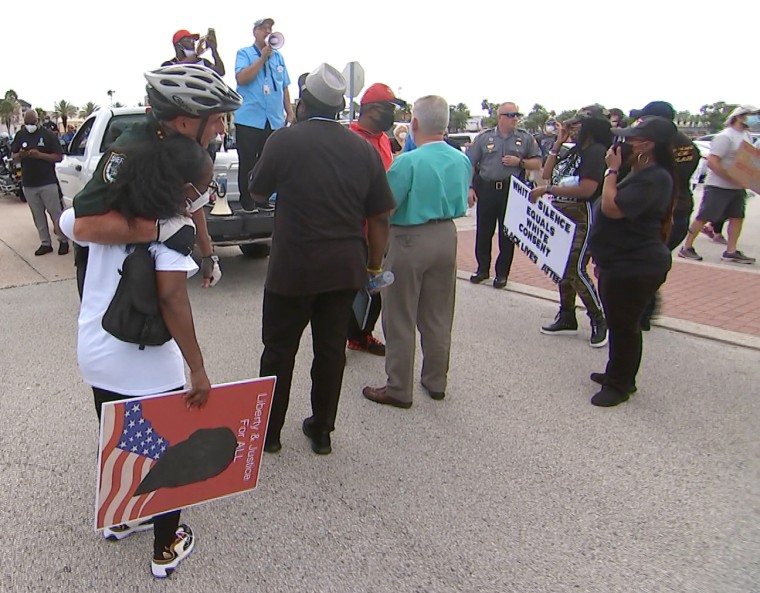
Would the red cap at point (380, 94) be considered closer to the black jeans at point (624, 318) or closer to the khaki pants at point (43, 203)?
the black jeans at point (624, 318)

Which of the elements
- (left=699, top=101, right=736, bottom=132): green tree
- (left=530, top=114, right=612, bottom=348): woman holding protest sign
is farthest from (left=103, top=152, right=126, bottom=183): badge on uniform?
(left=699, top=101, right=736, bottom=132): green tree

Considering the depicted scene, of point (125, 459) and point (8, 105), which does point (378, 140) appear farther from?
point (8, 105)

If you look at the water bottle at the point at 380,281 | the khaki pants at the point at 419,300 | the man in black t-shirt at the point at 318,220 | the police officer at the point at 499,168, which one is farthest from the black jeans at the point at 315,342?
the police officer at the point at 499,168

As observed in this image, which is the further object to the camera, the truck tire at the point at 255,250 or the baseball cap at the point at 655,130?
the truck tire at the point at 255,250

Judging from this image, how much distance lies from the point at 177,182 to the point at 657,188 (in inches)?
106

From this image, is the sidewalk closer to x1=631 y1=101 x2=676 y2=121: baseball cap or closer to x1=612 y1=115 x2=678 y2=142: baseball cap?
x1=631 y1=101 x2=676 y2=121: baseball cap

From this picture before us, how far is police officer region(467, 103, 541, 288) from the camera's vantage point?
6039mm

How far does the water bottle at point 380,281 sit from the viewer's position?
3.08 m

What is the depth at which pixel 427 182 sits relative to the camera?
3223 millimetres

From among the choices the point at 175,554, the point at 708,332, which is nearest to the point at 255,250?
the point at 708,332

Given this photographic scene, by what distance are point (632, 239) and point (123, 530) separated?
3126 millimetres

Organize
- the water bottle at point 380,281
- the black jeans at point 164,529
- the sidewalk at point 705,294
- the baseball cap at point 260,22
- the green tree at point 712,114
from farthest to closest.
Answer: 1. the green tree at point 712,114
2. the baseball cap at point 260,22
3. the sidewalk at point 705,294
4. the water bottle at point 380,281
5. the black jeans at point 164,529

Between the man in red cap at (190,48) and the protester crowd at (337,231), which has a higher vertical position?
the man in red cap at (190,48)

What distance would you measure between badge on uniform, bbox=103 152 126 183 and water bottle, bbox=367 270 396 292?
1.59 metres
